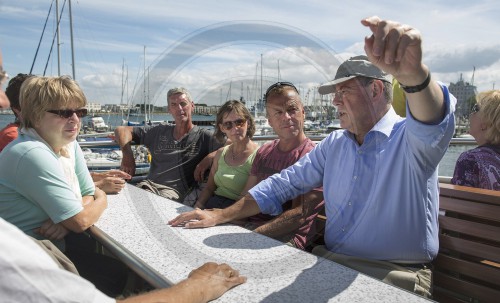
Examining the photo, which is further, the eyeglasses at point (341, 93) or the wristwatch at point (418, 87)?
the eyeglasses at point (341, 93)

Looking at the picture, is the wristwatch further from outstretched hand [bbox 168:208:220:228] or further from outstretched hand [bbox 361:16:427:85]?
outstretched hand [bbox 168:208:220:228]

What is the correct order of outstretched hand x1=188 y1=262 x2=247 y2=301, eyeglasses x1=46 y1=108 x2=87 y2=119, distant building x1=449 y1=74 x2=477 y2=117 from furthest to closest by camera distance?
eyeglasses x1=46 y1=108 x2=87 y2=119 < distant building x1=449 y1=74 x2=477 y2=117 < outstretched hand x1=188 y1=262 x2=247 y2=301

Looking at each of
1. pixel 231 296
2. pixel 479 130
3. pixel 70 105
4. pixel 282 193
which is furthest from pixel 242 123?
pixel 231 296

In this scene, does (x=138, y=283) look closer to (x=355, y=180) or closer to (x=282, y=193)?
(x=282, y=193)

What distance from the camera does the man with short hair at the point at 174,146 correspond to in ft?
12.4

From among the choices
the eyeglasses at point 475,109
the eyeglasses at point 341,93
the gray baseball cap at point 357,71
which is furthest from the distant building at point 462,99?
the eyeglasses at point 341,93

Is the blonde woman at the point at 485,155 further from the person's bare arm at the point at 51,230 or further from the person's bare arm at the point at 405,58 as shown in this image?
the person's bare arm at the point at 51,230

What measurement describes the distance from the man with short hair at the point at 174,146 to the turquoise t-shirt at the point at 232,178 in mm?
613

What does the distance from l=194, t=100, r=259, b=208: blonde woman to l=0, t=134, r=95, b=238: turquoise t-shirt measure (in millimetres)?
1398

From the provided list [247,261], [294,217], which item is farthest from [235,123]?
[247,261]

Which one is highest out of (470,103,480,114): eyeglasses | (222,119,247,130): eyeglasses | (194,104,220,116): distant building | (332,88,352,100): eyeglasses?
(332,88,352,100): eyeglasses

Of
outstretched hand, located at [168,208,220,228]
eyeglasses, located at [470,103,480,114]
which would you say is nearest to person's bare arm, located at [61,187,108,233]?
outstretched hand, located at [168,208,220,228]

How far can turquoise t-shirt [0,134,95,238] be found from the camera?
68.3 inches

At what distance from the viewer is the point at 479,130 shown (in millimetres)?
2570
